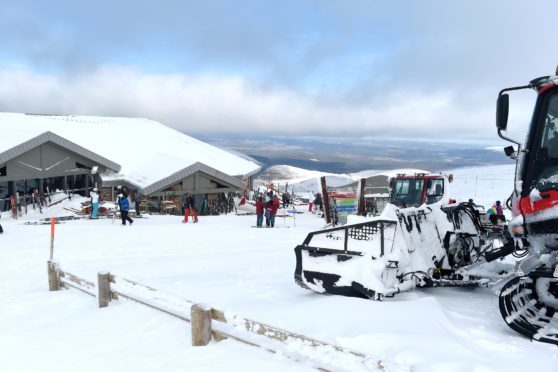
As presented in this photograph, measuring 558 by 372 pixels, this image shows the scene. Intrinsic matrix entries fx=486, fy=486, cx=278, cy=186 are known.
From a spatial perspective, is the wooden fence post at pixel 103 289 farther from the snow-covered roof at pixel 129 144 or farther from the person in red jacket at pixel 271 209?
the snow-covered roof at pixel 129 144

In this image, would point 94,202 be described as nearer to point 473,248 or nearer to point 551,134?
point 473,248

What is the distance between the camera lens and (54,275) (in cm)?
948

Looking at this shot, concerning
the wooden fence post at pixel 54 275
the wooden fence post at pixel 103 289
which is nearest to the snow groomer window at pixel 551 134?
the wooden fence post at pixel 103 289

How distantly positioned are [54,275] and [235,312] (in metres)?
5.19

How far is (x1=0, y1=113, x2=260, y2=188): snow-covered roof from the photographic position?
27844 mm

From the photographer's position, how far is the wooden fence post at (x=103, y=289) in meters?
7.90

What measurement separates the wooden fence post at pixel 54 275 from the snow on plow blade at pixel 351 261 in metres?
5.14

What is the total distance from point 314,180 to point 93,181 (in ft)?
93.0

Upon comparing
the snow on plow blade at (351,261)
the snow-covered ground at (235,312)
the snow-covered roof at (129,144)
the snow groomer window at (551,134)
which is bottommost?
the snow-covered ground at (235,312)

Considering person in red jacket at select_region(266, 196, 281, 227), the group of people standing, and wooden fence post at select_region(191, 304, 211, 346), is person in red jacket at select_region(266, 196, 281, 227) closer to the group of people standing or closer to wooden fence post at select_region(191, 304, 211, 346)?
the group of people standing

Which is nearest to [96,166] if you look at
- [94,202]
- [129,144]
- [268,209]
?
[94,202]

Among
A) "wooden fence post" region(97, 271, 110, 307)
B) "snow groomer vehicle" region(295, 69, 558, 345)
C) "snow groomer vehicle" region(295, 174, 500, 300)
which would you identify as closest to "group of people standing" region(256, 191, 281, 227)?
"snow groomer vehicle" region(295, 69, 558, 345)

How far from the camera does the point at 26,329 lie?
7.29 m

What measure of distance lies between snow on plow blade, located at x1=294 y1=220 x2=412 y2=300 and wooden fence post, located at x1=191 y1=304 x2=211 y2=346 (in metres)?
2.00
